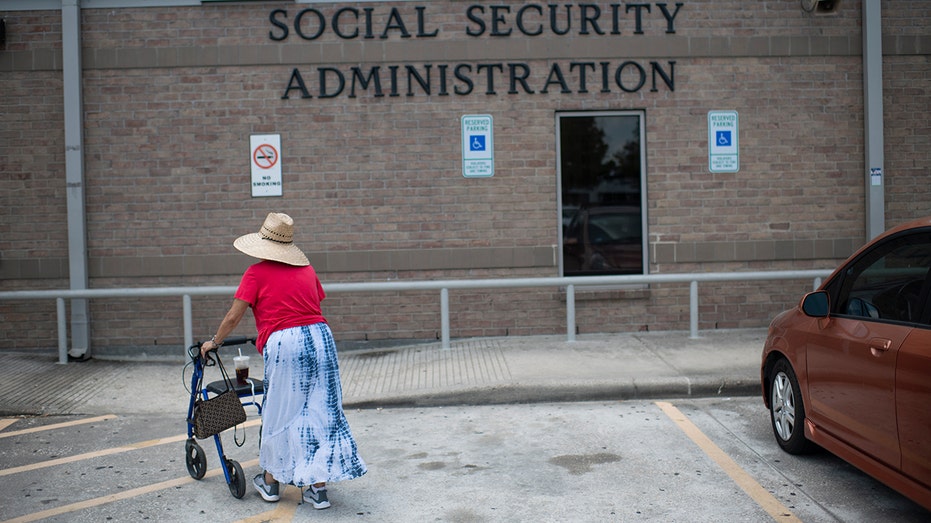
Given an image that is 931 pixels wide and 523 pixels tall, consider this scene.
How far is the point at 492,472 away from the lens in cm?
581

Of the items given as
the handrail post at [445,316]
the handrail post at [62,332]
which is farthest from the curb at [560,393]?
the handrail post at [62,332]

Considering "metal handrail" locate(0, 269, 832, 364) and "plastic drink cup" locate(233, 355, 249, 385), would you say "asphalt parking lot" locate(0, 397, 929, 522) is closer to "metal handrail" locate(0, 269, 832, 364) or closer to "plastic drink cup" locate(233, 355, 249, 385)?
"plastic drink cup" locate(233, 355, 249, 385)

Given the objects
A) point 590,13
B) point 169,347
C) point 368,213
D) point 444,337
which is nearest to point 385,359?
point 444,337

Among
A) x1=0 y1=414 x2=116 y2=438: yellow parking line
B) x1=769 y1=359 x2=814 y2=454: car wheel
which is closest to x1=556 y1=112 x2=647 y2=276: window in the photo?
x1=769 y1=359 x2=814 y2=454: car wheel

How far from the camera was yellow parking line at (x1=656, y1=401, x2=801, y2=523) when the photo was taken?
4973mm

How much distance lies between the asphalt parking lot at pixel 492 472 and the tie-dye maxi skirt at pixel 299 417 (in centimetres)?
29

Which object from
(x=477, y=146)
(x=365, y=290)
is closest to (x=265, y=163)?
(x=365, y=290)

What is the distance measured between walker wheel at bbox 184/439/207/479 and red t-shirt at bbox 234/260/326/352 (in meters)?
0.95

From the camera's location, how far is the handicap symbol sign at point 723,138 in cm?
1055

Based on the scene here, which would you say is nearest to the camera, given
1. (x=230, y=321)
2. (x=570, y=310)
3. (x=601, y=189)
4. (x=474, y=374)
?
(x=230, y=321)

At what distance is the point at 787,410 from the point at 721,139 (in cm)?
530

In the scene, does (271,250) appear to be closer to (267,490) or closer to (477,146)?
(267,490)

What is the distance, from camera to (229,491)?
5.55 metres

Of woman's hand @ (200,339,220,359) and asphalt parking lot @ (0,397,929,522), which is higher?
woman's hand @ (200,339,220,359)
